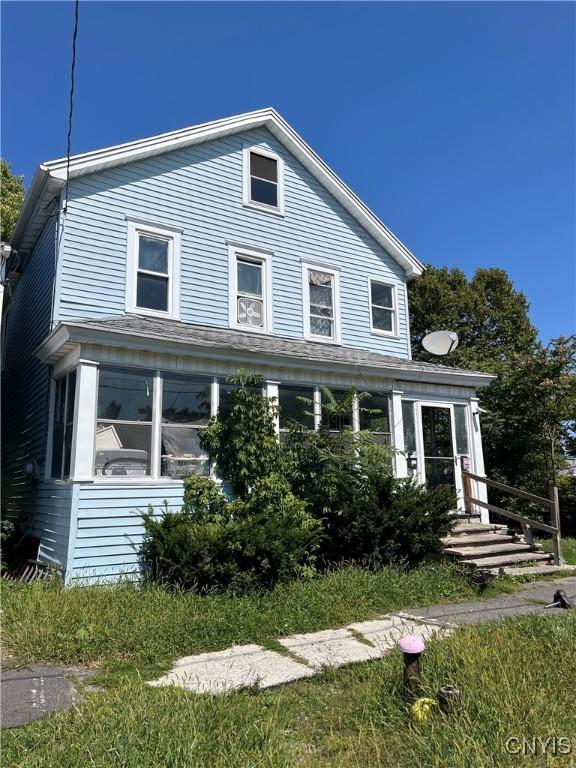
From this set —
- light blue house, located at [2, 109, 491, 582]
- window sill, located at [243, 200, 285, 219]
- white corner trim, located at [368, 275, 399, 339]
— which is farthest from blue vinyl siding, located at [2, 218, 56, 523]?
white corner trim, located at [368, 275, 399, 339]

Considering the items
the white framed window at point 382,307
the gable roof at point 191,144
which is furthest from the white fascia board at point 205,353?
the gable roof at point 191,144

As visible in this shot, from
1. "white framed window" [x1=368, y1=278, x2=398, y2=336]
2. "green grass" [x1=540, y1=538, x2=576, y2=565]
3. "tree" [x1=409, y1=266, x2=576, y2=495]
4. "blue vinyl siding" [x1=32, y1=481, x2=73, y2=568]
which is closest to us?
"blue vinyl siding" [x1=32, y1=481, x2=73, y2=568]

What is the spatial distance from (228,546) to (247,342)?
4.08 metres

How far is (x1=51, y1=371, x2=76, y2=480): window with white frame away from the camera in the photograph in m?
8.38

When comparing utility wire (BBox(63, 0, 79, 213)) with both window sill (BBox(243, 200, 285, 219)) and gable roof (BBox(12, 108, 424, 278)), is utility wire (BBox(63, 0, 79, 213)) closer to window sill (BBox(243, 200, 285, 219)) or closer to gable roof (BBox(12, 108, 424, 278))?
gable roof (BBox(12, 108, 424, 278))

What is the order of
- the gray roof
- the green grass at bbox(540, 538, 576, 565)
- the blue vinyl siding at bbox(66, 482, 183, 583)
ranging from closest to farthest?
the blue vinyl siding at bbox(66, 482, 183, 583) < the gray roof < the green grass at bbox(540, 538, 576, 565)

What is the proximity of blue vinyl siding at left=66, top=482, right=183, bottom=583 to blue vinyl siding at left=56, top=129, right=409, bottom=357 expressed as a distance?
11.0 ft

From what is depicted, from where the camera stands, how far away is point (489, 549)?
938cm

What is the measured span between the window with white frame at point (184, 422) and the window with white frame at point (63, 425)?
140 centimetres

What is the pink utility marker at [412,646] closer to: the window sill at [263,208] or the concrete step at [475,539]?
the concrete step at [475,539]

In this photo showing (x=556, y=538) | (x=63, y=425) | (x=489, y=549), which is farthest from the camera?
(x=556, y=538)

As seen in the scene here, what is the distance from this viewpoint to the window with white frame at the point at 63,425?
838 centimetres

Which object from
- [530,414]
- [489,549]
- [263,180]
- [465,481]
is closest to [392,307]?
[263,180]

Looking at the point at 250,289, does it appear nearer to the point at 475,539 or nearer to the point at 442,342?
the point at 442,342
